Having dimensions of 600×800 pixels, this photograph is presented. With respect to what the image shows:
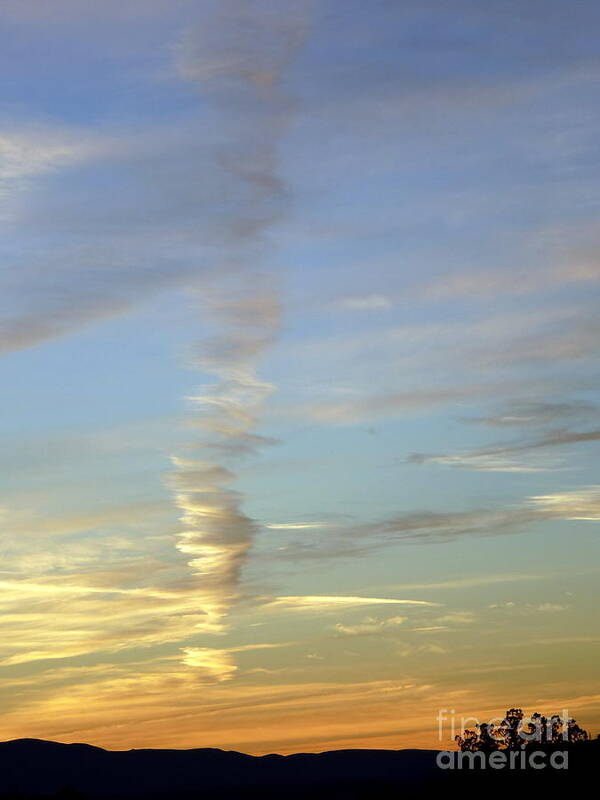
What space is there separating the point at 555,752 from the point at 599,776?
15742 millimetres

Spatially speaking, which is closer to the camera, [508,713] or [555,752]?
[555,752]

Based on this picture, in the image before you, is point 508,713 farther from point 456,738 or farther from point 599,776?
point 599,776

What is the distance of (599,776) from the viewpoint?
148250mm

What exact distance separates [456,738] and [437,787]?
67.7 feet

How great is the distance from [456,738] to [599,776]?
4268 cm

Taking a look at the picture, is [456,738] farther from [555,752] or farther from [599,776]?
[599,776]

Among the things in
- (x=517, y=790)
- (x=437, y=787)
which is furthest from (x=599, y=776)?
(x=437, y=787)

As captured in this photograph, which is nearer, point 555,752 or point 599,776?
point 599,776

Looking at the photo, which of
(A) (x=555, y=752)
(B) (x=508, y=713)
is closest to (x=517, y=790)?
(A) (x=555, y=752)

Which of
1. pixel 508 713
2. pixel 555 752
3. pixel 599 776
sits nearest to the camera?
pixel 599 776

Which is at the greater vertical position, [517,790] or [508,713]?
[508,713]

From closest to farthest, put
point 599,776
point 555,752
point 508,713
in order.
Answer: point 599,776
point 555,752
point 508,713

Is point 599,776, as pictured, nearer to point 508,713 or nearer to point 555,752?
point 555,752

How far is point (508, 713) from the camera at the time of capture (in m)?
186
